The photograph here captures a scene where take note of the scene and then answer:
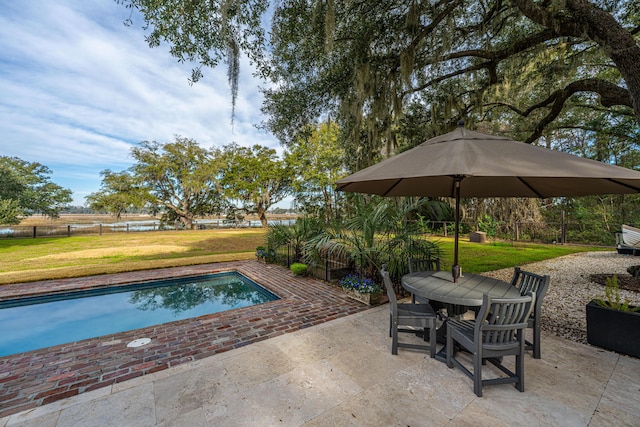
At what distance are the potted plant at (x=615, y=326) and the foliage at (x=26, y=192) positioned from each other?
70.0 ft

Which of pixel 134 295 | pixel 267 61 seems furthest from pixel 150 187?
pixel 267 61

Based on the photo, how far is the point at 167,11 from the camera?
379cm

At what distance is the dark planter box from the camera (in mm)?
2566

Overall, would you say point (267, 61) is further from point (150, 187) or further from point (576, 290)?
point (150, 187)

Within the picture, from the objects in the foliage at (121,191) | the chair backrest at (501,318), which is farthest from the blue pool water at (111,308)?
the foliage at (121,191)

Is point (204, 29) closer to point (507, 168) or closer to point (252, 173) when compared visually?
point (507, 168)

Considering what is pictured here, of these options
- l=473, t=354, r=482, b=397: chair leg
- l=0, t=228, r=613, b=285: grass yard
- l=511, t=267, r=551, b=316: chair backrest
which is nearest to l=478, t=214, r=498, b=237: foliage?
l=0, t=228, r=613, b=285: grass yard

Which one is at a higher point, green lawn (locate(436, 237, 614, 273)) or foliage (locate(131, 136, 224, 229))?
foliage (locate(131, 136, 224, 229))

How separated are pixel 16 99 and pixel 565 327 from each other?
19.3m

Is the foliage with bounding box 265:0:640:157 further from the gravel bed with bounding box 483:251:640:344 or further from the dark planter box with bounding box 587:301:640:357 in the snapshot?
the gravel bed with bounding box 483:251:640:344

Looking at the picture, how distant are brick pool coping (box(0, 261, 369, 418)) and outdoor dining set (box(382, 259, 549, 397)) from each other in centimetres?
141

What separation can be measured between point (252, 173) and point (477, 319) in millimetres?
22830

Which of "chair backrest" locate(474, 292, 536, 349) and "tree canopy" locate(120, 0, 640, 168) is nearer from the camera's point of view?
"chair backrest" locate(474, 292, 536, 349)

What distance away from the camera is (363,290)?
14.1 feet
